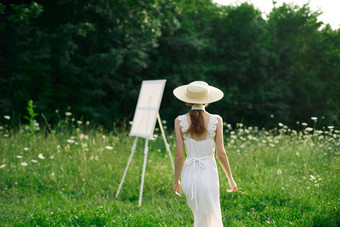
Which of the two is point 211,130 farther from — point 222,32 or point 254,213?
point 222,32

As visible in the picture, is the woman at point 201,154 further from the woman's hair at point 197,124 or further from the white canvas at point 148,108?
the white canvas at point 148,108

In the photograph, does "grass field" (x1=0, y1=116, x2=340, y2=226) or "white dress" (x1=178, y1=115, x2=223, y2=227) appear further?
"grass field" (x1=0, y1=116, x2=340, y2=226)

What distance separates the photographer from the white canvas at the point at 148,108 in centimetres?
638

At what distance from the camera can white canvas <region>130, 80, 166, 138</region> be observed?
638 centimetres

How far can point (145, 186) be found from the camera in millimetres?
6594

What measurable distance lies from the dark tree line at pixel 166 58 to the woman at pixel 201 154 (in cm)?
854

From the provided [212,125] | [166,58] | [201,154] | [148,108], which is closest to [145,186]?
[148,108]

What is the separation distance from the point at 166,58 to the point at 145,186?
11.7m

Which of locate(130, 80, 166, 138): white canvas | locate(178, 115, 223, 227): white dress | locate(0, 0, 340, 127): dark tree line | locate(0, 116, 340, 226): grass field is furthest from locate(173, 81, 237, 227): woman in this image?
locate(0, 0, 340, 127): dark tree line

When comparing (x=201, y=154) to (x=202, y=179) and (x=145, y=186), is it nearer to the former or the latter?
(x=202, y=179)

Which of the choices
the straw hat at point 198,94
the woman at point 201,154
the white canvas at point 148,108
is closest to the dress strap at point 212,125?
the woman at point 201,154

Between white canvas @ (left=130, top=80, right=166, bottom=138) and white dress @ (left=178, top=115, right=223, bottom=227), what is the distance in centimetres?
256

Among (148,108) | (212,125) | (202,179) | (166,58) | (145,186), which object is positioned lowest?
(145,186)

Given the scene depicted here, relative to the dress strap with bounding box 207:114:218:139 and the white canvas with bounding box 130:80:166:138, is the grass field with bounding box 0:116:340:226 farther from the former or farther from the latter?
the dress strap with bounding box 207:114:218:139
